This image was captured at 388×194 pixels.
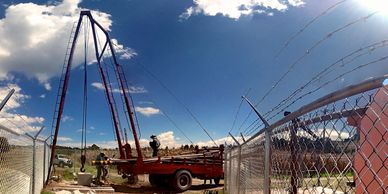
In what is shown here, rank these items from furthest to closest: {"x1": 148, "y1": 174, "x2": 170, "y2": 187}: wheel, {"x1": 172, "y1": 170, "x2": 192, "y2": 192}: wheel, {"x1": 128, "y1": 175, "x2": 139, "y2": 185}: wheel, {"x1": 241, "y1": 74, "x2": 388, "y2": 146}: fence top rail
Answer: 1. {"x1": 128, "y1": 175, "x2": 139, "y2": 185}: wheel
2. {"x1": 148, "y1": 174, "x2": 170, "y2": 187}: wheel
3. {"x1": 172, "y1": 170, "x2": 192, "y2": 192}: wheel
4. {"x1": 241, "y1": 74, "x2": 388, "y2": 146}: fence top rail

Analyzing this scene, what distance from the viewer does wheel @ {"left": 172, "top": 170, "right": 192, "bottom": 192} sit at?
22.7 m

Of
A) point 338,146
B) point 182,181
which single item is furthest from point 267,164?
point 182,181

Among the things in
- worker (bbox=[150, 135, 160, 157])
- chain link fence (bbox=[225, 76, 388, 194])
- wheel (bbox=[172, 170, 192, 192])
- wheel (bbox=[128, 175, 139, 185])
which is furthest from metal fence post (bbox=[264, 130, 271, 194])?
wheel (bbox=[128, 175, 139, 185])

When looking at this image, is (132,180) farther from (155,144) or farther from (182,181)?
(182,181)

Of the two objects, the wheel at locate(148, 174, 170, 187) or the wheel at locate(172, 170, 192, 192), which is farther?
the wheel at locate(148, 174, 170, 187)

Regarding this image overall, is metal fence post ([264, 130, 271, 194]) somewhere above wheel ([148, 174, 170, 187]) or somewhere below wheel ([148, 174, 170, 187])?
above

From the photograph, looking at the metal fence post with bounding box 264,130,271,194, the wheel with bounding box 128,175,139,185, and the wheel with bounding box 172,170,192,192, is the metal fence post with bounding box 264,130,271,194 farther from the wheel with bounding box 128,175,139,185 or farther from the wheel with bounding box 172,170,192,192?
the wheel with bounding box 128,175,139,185

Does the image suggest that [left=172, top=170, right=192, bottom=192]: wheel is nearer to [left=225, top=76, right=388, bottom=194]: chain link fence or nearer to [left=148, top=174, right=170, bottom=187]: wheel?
[left=148, top=174, right=170, bottom=187]: wheel

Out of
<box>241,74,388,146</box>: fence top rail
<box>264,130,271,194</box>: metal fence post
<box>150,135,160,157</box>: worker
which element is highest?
<box>150,135,160,157</box>: worker

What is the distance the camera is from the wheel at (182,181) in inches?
893

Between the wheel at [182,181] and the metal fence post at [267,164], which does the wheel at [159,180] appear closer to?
the wheel at [182,181]

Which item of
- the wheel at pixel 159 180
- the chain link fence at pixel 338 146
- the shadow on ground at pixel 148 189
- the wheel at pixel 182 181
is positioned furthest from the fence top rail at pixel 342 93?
the wheel at pixel 159 180

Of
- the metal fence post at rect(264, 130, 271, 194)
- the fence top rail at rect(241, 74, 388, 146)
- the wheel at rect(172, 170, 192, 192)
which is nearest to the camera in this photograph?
the fence top rail at rect(241, 74, 388, 146)

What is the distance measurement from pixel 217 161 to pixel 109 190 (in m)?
5.79
